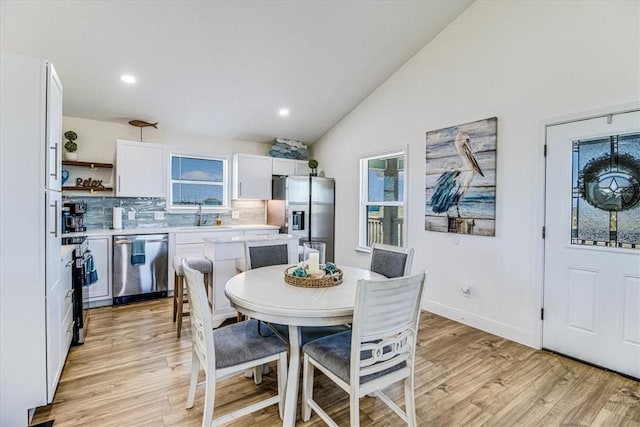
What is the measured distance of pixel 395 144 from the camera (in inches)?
167

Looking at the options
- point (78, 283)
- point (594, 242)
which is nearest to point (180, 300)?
point (78, 283)

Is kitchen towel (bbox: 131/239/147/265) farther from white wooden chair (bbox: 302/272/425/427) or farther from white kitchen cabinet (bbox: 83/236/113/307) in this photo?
white wooden chair (bbox: 302/272/425/427)

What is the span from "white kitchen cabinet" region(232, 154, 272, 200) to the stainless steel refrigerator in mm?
170

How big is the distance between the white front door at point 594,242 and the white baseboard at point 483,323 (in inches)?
6.1

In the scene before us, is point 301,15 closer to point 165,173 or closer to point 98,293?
point 165,173

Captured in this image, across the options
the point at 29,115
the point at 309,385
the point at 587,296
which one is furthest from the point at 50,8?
the point at 587,296

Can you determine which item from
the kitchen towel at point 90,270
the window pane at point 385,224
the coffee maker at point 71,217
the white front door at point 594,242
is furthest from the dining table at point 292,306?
the coffee maker at point 71,217

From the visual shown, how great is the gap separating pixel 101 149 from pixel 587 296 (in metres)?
5.70

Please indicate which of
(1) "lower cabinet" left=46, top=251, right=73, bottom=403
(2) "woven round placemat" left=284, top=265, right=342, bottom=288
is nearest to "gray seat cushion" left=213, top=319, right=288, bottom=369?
(2) "woven round placemat" left=284, top=265, right=342, bottom=288

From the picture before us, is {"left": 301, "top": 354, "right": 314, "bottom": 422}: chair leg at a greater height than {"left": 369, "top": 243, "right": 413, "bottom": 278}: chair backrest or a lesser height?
lesser

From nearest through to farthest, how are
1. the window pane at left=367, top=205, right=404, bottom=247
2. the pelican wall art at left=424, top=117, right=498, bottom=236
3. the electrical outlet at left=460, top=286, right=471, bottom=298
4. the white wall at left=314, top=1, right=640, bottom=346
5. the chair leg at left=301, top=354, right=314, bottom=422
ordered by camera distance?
the chair leg at left=301, top=354, right=314, bottom=422 → the white wall at left=314, top=1, right=640, bottom=346 → the pelican wall art at left=424, top=117, right=498, bottom=236 → the electrical outlet at left=460, top=286, right=471, bottom=298 → the window pane at left=367, top=205, right=404, bottom=247

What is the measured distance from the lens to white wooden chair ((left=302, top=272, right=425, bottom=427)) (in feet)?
4.96

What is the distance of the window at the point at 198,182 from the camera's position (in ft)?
15.8

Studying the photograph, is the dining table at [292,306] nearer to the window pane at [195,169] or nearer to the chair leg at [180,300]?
the chair leg at [180,300]
